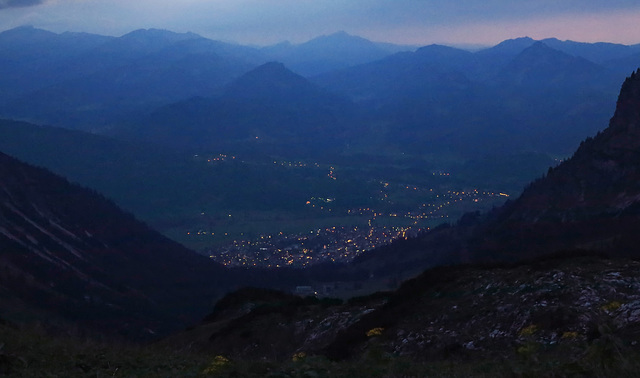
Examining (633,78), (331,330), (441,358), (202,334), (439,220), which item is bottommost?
(439,220)

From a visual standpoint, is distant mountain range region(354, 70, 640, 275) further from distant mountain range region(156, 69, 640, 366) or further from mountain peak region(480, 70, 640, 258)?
distant mountain range region(156, 69, 640, 366)

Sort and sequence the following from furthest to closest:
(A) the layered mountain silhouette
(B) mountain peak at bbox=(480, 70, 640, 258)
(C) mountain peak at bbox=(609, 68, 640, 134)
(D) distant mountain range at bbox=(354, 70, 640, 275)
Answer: (C) mountain peak at bbox=(609, 68, 640, 134), (A) the layered mountain silhouette, (D) distant mountain range at bbox=(354, 70, 640, 275), (B) mountain peak at bbox=(480, 70, 640, 258)

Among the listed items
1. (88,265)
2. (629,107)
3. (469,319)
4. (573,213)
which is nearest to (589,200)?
(573,213)

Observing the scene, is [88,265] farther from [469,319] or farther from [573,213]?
[469,319]

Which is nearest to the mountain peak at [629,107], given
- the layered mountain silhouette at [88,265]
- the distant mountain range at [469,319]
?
the layered mountain silhouette at [88,265]

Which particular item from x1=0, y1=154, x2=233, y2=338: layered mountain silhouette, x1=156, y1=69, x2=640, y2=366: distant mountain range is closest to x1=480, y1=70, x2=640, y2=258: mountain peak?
x1=156, y1=69, x2=640, y2=366: distant mountain range

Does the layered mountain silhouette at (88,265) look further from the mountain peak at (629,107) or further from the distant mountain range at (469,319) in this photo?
the mountain peak at (629,107)

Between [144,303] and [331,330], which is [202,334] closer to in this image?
[331,330]

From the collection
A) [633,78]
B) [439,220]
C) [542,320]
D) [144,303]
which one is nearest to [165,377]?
[542,320]

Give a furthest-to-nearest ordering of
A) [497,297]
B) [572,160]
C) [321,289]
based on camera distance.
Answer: [572,160] → [321,289] → [497,297]
